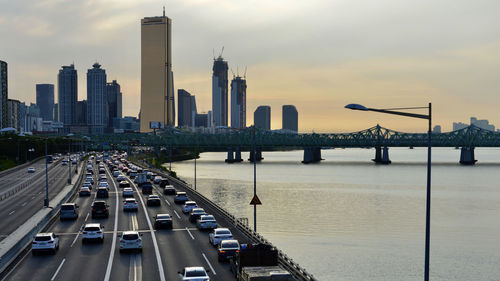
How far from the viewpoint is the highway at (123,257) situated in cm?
3169

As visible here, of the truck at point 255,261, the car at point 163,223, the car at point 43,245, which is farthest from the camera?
the car at point 163,223

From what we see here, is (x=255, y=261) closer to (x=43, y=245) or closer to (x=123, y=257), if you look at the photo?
→ (x=123, y=257)

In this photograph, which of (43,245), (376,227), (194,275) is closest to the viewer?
(194,275)

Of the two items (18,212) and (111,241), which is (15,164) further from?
(111,241)

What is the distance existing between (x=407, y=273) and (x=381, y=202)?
56.6 m

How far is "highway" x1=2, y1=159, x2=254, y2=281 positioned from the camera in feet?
104

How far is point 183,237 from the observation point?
45406 mm

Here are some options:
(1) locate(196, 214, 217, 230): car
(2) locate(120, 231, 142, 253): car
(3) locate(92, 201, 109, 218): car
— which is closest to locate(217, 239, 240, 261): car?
(2) locate(120, 231, 142, 253): car

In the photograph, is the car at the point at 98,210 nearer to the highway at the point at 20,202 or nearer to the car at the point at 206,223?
the highway at the point at 20,202

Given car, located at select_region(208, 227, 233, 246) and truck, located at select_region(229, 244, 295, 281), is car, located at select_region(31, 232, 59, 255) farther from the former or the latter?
truck, located at select_region(229, 244, 295, 281)

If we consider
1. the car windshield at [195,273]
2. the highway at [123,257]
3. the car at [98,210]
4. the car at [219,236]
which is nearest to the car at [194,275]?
the car windshield at [195,273]

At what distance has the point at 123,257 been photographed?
121 ft

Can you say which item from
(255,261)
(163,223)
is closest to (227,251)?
(255,261)

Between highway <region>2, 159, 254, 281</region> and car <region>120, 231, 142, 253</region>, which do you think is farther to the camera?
car <region>120, 231, 142, 253</region>
